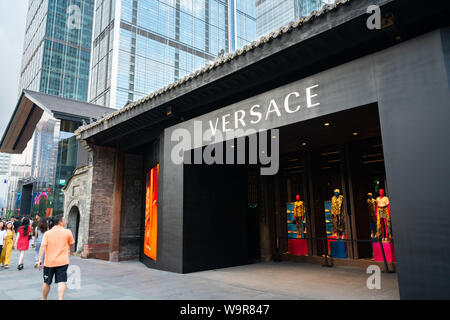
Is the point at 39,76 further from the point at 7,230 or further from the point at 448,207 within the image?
the point at 448,207

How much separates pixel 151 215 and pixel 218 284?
16.2 ft

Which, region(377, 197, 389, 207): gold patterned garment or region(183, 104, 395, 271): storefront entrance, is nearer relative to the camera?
region(377, 197, 389, 207): gold patterned garment

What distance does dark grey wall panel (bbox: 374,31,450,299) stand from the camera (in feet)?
14.7

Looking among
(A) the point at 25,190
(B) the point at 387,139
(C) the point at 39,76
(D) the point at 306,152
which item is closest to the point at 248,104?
(B) the point at 387,139

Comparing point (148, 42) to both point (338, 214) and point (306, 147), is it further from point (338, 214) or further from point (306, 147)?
point (338, 214)

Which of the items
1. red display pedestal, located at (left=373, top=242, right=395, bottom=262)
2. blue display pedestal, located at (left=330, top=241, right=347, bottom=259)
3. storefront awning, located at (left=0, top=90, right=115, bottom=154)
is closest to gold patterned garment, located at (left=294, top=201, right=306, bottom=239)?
blue display pedestal, located at (left=330, top=241, right=347, bottom=259)

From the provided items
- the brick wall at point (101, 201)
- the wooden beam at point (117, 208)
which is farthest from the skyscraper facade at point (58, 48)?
the wooden beam at point (117, 208)


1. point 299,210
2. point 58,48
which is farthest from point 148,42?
point 299,210

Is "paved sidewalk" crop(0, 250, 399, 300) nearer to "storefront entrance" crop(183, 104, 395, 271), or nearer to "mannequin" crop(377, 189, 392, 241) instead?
"storefront entrance" crop(183, 104, 395, 271)

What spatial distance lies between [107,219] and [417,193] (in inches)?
491

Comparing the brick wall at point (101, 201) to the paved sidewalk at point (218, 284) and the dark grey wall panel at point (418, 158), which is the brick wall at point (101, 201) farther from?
the dark grey wall panel at point (418, 158)

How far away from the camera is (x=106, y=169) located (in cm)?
1411

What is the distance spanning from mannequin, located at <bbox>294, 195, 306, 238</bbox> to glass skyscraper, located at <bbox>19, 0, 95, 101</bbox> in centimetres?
8432

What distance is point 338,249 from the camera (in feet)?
32.1
